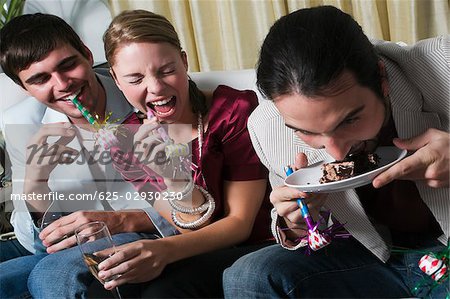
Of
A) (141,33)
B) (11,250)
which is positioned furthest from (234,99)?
(11,250)

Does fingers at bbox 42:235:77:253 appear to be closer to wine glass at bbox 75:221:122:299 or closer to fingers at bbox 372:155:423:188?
wine glass at bbox 75:221:122:299

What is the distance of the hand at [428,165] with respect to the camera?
125 centimetres

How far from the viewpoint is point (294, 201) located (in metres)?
1.41

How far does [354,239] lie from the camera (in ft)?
4.99

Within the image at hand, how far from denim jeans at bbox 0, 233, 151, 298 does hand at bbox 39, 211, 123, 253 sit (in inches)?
2.5

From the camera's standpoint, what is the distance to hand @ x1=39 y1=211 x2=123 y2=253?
1.79 m

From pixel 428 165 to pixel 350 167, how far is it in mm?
156

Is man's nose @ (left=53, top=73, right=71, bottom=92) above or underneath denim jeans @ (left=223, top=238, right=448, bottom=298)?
above

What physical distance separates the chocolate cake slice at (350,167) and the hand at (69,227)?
65 cm

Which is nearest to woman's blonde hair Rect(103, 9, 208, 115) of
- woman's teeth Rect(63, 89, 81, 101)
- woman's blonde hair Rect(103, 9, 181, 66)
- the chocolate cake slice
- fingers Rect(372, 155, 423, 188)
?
woman's blonde hair Rect(103, 9, 181, 66)

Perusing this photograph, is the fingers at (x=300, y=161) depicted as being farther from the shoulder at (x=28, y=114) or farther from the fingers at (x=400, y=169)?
the shoulder at (x=28, y=114)

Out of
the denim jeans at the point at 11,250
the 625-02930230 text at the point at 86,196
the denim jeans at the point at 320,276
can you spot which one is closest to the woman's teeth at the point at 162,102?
the 625-02930230 text at the point at 86,196

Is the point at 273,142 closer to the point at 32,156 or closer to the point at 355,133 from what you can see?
the point at 355,133

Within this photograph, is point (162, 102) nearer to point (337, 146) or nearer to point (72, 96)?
point (72, 96)
